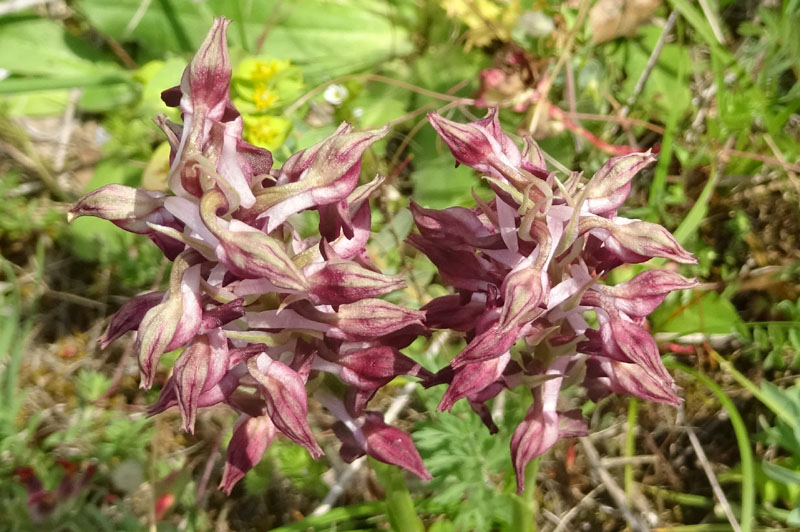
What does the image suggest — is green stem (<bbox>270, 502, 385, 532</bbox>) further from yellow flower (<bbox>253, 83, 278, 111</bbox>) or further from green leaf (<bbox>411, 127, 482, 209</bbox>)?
yellow flower (<bbox>253, 83, 278, 111</bbox>)

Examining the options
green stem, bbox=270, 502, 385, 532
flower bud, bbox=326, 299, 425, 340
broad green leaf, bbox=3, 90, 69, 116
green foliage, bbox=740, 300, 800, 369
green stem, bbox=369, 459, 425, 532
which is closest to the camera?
flower bud, bbox=326, 299, 425, 340

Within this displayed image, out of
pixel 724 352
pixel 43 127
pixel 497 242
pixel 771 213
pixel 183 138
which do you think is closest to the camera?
pixel 183 138

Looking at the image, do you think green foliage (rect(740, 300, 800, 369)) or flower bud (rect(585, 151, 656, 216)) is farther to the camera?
green foliage (rect(740, 300, 800, 369))

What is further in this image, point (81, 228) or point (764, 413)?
point (81, 228)

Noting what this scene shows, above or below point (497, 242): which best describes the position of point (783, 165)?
below

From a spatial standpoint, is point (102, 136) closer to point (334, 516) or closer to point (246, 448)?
point (334, 516)

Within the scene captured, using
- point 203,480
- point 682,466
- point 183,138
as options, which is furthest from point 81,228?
point 682,466

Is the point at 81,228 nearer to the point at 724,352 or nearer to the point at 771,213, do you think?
the point at 724,352

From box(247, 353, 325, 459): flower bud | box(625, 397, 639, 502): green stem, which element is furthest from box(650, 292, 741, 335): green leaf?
box(247, 353, 325, 459): flower bud
